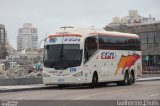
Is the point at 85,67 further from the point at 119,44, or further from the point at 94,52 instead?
the point at 119,44

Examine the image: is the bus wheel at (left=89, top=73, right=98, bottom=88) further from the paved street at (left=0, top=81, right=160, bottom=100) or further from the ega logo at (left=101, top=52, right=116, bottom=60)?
the paved street at (left=0, top=81, right=160, bottom=100)

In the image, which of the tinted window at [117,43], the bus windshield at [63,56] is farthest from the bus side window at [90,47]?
the tinted window at [117,43]

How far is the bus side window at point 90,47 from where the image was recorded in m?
32.0

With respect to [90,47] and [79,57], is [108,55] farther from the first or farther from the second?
[79,57]

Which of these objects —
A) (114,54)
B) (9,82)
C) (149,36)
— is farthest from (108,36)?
(149,36)

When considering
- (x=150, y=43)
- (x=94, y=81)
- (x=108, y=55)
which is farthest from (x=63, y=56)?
(x=150, y=43)

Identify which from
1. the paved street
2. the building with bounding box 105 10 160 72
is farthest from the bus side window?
the building with bounding box 105 10 160 72

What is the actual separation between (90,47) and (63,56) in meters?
Result: 1.97

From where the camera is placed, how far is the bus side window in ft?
105

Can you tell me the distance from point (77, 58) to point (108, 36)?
4.74 metres

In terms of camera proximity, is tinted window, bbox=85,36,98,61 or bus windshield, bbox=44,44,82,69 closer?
bus windshield, bbox=44,44,82,69

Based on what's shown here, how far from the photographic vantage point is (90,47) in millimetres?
32594

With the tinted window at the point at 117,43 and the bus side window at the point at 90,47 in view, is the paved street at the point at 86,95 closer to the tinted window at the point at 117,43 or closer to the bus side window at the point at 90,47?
the bus side window at the point at 90,47

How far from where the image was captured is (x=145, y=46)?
86625 millimetres
